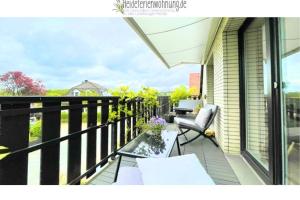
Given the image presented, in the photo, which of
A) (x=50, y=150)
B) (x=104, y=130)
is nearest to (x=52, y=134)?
(x=50, y=150)

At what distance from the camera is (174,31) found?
176 inches

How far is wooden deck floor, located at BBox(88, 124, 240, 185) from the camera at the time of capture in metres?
2.81

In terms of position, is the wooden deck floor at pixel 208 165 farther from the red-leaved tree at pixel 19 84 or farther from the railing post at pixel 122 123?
the red-leaved tree at pixel 19 84

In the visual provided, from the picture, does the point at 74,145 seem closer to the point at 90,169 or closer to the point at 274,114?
the point at 90,169

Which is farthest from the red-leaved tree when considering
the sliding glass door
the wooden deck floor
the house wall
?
the house wall

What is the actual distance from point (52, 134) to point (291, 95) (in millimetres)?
2495

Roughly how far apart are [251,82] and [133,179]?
2.99 meters

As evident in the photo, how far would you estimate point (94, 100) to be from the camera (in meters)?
3.04

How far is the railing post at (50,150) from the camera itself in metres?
1.99

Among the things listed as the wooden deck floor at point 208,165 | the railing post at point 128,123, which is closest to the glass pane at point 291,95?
the wooden deck floor at point 208,165

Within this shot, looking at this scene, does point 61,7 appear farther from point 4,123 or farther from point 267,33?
point 267,33

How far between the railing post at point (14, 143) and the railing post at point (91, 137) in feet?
3.79

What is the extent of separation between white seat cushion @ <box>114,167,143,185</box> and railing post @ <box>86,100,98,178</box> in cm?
146
